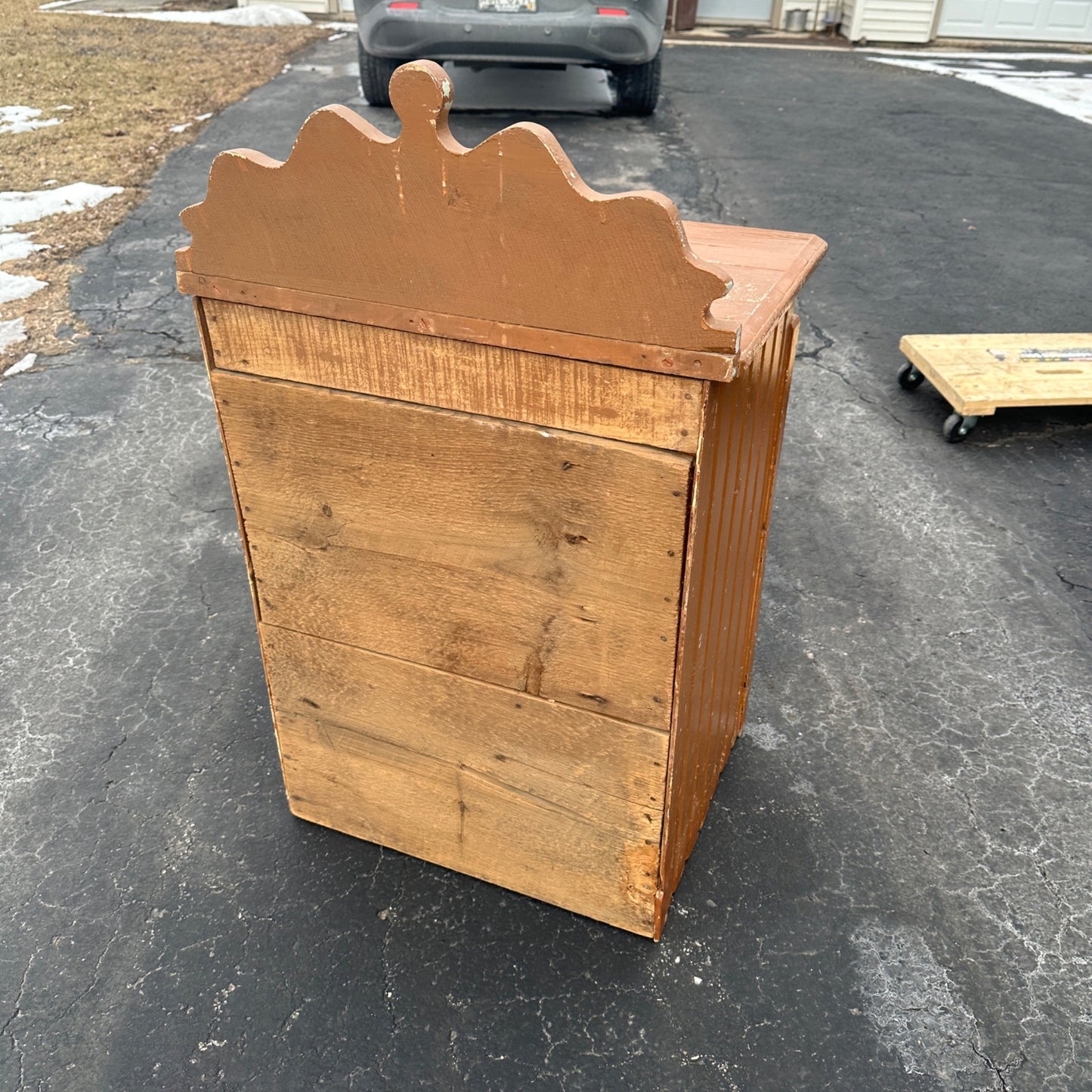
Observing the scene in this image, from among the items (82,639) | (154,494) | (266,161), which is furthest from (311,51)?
(266,161)

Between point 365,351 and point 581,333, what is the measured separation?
0.42 meters

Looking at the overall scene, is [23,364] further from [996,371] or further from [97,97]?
[97,97]

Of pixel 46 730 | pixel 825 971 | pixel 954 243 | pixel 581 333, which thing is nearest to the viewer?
pixel 581 333

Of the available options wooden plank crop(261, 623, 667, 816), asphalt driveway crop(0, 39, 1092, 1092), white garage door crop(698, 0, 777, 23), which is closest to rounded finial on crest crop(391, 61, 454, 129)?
wooden plank crop(261, 623, 667, 816)

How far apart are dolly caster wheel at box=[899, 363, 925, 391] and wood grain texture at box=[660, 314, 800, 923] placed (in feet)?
8.69

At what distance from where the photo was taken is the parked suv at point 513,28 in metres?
7.44

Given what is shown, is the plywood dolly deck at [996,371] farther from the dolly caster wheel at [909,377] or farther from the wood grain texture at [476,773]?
the wood grain texture at [476,773]

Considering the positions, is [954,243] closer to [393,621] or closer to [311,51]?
[393,621]

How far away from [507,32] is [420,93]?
7064 millimetres

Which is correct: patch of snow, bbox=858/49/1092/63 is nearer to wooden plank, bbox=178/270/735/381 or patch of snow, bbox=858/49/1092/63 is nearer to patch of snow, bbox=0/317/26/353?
patch of snow, bbox=0/317/26/353

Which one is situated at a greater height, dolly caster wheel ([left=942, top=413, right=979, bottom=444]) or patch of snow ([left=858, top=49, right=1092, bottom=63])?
dolly caster wheel ([left=942, top=413, right=979, bottom=444])

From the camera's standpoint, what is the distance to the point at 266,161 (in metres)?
1.50

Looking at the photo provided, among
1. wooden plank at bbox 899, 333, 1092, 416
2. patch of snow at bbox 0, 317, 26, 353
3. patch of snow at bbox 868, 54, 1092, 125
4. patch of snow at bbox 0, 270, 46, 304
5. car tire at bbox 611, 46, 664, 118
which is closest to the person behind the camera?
wooden plank at bbox 899, 333, 1092, 416

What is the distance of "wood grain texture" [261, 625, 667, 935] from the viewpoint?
6.28 feet
